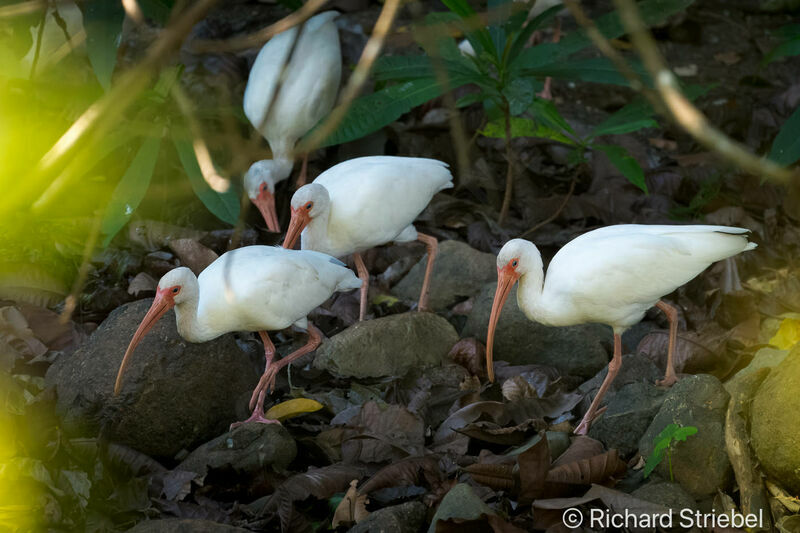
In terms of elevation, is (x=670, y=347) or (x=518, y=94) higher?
(x=518, y=94)

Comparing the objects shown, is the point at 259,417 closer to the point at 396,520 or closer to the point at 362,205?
the point at 396,520

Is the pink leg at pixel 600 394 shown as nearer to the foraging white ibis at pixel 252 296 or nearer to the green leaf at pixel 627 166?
the foraging white ibis at pixel 252 296

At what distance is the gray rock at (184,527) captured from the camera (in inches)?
122

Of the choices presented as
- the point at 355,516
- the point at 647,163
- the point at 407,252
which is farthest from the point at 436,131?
the point at 355,516

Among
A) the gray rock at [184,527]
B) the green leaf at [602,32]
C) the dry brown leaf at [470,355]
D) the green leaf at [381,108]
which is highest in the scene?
the green leaf at [602,32]

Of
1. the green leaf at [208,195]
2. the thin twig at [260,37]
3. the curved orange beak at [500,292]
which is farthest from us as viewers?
the green leaf at [208,195]

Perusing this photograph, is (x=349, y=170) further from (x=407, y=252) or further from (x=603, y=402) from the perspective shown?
(x=603, y=402)

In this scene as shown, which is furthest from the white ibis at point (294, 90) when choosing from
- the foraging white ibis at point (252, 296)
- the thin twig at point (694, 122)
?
the thin twig at point (694, 122)

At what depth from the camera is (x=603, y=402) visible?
4148 millimetres

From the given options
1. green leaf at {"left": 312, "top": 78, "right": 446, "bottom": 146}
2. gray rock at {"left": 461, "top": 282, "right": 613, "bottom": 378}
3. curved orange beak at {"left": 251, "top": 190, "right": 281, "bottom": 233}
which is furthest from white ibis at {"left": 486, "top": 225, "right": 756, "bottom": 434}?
curved orange beak at {"left": 251, "top": 190, "right": 281, "bottom": 233}

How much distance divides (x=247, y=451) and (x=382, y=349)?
41.2 inches

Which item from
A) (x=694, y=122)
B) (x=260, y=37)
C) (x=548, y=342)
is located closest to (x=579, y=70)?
(x=548, y=342)

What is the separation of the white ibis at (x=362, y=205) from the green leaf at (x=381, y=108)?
0.63ft

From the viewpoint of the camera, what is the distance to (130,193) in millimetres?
5156
